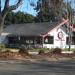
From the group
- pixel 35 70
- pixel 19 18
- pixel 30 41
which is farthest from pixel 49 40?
A: pixel 35 70

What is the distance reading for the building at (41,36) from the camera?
61.6m

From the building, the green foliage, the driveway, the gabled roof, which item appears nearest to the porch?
the building

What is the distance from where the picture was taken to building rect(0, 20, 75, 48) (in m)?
Answer: 61.6

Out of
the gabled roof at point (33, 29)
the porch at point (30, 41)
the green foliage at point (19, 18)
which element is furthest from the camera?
Result: the green foliage at point (19, 18)

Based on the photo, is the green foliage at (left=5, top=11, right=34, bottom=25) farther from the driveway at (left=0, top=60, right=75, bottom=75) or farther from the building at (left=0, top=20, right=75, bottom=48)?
the driveway at (left=0, top=60, right=75, bottom=75)

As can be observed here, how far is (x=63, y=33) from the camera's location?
2537 inches

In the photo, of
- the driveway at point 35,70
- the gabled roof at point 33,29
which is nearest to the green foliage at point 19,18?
the gabled roof at point 33,29

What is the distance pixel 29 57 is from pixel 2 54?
2.43 meters

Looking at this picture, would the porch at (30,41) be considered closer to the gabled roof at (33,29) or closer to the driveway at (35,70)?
the gabled roof at (33,29)

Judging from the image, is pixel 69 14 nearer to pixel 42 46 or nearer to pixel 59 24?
pixel 59 24

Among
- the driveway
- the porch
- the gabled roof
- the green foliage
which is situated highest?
the green foliage

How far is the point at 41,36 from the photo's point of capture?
6025cm

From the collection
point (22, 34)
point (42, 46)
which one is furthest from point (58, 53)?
point (22, 34)

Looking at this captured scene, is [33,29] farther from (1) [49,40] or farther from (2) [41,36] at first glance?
(2) [41,36]
